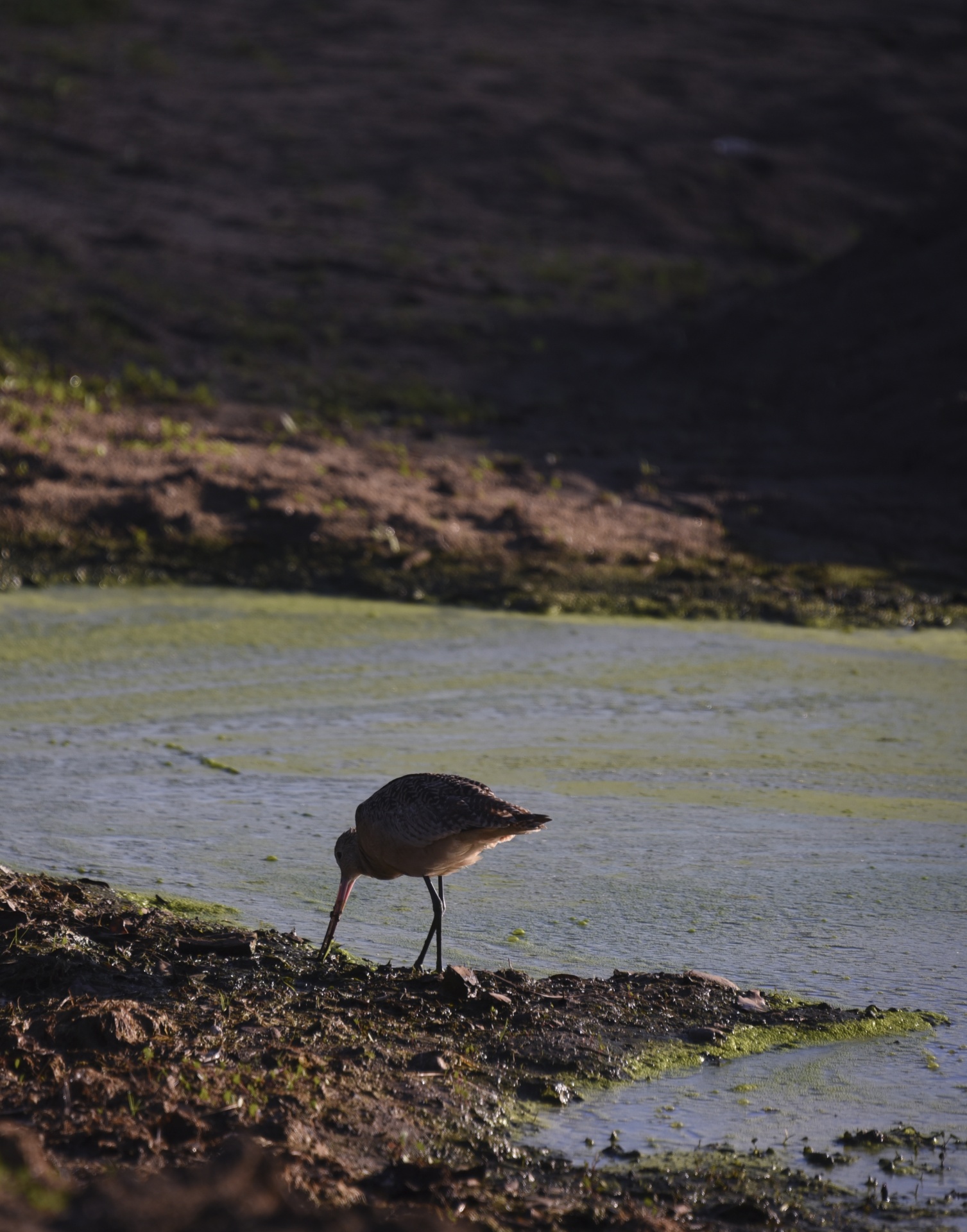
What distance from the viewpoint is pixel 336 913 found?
3902 millimetres

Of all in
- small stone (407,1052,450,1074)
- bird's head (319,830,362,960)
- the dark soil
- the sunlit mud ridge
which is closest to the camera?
the sunlit mud ridge

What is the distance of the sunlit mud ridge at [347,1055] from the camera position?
271cm

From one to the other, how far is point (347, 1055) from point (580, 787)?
249 cm

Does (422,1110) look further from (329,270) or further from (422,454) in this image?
(329,270)

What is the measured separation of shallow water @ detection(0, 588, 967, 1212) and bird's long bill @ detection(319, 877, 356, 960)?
13 centimetres

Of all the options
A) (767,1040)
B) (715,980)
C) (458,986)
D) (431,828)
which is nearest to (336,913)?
(431,828)

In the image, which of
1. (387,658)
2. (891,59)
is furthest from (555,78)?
(387,658)

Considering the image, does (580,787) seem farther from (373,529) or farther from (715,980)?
(373,529)

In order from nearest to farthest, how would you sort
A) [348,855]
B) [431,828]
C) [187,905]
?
[431,828] → [348,855] → [187,905]

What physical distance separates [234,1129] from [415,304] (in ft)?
48.6

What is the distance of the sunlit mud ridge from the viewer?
2.71 metres

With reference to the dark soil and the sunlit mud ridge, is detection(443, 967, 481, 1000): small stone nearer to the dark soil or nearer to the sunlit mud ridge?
the sunlit mud ridge

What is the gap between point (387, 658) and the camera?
7598mm

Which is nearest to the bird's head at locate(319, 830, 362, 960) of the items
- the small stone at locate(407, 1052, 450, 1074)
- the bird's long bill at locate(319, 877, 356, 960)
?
the bird's long bill at locate(319, 877, 356, 960)
